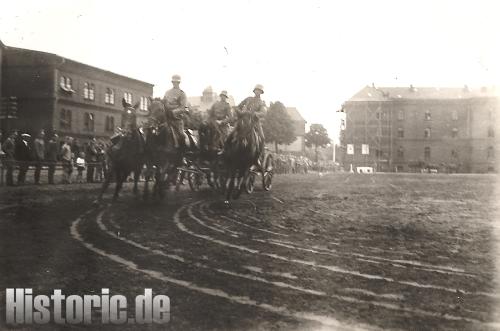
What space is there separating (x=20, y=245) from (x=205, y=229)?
7.44 ft

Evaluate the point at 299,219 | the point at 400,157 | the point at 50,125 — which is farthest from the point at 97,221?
the point at 400,157

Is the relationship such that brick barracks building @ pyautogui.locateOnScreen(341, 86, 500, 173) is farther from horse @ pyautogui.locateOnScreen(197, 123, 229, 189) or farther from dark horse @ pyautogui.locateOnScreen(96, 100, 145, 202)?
dark horse @ pyautogui.locateOnScreen(96, 100, 145, 202)

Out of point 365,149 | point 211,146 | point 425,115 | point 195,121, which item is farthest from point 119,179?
point 425,115

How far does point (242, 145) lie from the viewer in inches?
394

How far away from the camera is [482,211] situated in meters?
9.72

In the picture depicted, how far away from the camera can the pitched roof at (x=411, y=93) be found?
71.8 metres

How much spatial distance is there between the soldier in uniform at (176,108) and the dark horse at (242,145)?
0.98 m

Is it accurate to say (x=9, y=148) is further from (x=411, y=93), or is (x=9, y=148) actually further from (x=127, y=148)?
(x=411, y=93)

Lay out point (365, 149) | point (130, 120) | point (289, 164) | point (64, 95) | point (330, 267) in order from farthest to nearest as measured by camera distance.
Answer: point (365, 149)
point (289, 164)
point (64, 95)
point (130, 120)
point (330, 267)

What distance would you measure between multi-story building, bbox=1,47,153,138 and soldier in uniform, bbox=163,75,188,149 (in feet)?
3.17

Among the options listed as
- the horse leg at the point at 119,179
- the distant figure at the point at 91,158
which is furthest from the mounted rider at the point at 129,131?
the distant figure at the point at 91,158

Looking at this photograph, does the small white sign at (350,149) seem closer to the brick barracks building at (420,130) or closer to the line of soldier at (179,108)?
the brick barracks building at (420,130)

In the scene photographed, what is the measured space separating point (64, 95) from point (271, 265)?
16780mm

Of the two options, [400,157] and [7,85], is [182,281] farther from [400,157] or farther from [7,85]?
[400,157]
